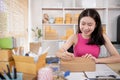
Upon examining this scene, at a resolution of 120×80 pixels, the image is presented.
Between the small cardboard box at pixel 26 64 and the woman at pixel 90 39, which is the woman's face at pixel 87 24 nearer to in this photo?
the woman at pixel 90 39

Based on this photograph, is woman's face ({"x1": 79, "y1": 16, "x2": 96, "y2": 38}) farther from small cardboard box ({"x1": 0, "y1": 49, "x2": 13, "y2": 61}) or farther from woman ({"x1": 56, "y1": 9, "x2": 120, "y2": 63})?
small cardboard box ({"x1": 0, "y1": 49, "x2": 13, "y2": 61})

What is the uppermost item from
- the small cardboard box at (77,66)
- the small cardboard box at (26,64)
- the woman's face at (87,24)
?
the woman's face at (87,24)

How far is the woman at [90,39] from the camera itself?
195 cm

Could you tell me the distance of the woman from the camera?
1952 mm

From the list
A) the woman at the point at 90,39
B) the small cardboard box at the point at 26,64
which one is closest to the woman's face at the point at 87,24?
the woman at the point at 90,39

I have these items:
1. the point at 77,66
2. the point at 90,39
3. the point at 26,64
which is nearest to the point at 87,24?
the point at 90,39

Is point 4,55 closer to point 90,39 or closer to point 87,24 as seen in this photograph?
point 87,24

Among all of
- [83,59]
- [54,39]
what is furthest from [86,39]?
[54,39]

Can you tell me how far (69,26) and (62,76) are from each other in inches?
148

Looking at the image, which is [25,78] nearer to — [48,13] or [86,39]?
[86,39]

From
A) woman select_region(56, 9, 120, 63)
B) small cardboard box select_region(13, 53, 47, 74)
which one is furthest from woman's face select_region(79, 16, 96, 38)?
small cardboard box select_region(13, 53, 47, 74)

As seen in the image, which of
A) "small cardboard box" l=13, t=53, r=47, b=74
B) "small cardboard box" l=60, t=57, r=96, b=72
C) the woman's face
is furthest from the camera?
the woman's face

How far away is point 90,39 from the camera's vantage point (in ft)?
7.18

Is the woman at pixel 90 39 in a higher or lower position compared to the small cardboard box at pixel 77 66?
higher
